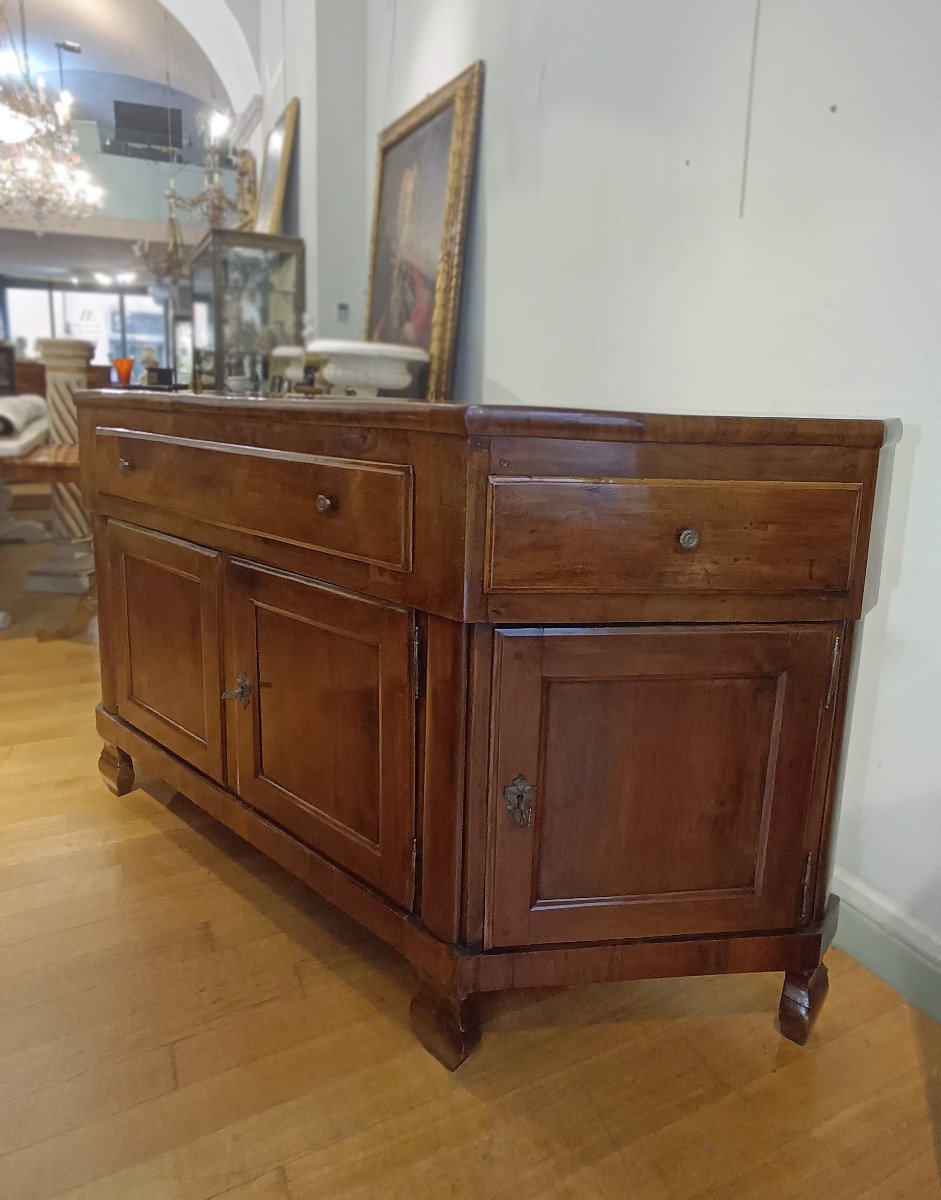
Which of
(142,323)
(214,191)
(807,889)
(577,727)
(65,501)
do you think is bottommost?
(807,889)

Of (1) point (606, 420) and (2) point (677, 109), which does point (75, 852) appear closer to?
(1) point (606, 420)

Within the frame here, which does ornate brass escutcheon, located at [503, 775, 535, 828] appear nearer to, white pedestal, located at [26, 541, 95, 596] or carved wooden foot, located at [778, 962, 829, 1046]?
carved wooden foot, located at [778, 962, 829, 1046]

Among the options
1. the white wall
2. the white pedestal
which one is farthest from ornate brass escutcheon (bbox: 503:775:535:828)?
the white pedestal

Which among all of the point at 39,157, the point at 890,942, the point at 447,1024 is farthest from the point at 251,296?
the point at 39,157

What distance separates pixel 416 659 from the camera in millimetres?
1105

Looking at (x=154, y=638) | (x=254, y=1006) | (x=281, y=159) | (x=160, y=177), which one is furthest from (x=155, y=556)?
(x=160, y=177)

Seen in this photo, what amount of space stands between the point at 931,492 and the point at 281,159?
3.50m

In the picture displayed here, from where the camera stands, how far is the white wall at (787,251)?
1.21 m

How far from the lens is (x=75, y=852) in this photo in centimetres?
170

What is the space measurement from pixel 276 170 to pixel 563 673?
376 centimetres

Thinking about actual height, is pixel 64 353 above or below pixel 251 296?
below

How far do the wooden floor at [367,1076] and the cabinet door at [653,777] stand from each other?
22 cm

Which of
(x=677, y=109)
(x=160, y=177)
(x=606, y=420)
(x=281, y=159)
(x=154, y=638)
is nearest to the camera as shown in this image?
(x=606, y=420)

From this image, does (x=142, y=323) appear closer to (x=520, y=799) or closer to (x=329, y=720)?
(x=329, y=720)
